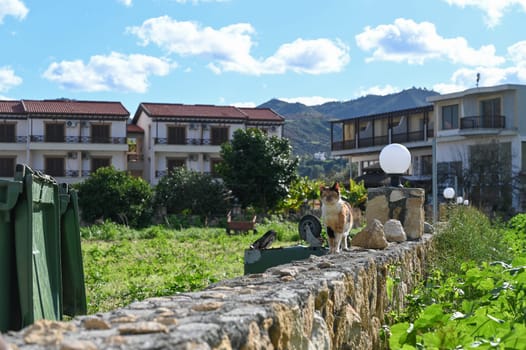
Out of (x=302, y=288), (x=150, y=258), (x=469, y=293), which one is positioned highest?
(x=302, y=288)

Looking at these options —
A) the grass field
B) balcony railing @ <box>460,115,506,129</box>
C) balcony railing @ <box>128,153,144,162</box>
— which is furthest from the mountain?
the grass field

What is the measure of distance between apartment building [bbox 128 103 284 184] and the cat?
42.0 metres

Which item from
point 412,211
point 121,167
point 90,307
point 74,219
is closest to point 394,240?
point 412,211

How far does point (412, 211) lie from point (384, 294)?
358cm

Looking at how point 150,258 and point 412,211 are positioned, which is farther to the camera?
point 150,258

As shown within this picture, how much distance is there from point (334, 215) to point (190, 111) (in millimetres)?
44299

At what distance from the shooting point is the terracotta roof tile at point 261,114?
51684 millimetres

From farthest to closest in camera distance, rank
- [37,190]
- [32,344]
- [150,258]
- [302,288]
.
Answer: [150,258]
[37,190]
[302,288]
[32,344]

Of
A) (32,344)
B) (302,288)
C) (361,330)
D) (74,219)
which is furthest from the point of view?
(74,219)

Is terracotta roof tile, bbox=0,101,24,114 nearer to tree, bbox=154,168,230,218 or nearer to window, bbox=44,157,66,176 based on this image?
window, bbox=44,157,66,176

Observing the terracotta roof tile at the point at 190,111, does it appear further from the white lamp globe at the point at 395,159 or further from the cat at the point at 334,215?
the cat at the point at 334,215

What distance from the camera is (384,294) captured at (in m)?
6.16

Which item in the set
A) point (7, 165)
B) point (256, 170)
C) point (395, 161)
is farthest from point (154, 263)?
point (7, 165)

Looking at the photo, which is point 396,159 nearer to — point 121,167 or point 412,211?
point 412,211
